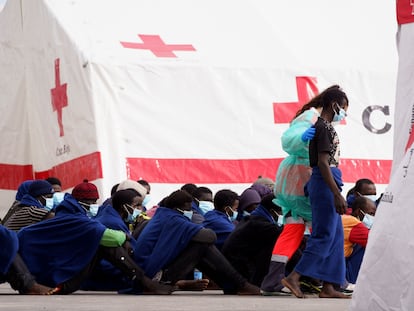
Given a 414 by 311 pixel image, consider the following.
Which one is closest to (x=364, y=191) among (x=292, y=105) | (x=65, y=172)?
(x=292, y=105)

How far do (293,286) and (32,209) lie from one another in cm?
284

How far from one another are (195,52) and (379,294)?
9918 mm

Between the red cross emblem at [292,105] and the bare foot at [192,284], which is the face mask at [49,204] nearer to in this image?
the bare foot at [192,284]

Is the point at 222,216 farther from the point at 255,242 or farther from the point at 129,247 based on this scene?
the point at 129,247

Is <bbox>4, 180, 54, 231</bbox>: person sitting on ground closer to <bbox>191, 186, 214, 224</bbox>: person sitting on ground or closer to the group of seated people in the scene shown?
the group of seated people

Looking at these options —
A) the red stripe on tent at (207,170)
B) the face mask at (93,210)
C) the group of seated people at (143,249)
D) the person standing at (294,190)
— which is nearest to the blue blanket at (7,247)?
the group of seated people at (143,249)

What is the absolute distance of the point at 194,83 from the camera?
46.9 feet

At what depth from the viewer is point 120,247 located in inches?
341

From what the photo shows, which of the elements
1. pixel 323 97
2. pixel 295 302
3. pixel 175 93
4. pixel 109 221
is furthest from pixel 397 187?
pixel 175 93

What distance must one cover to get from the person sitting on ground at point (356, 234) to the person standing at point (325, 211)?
4.38ft

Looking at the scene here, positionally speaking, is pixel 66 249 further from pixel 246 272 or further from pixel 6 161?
pixel 6 161

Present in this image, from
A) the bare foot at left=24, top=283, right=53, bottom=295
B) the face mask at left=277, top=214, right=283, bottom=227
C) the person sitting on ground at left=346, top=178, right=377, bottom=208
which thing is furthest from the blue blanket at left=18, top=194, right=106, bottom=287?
the person sitting on ground at left=346, top=178, right=377, bottom=208

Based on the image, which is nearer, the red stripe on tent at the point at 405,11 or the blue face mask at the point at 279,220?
the red stripe on tent at the point at 405,11

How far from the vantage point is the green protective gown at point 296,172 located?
824 centimetres
